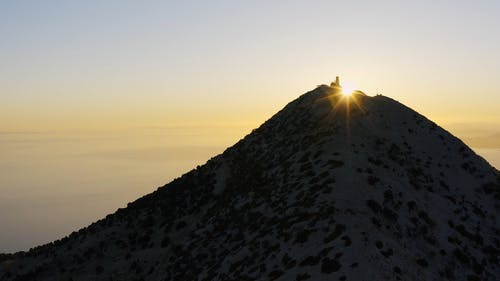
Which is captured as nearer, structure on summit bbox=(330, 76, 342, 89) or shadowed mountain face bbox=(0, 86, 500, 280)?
shadowed mountain face bbox=(0, 86, 500, 280)

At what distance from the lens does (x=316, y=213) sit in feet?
104

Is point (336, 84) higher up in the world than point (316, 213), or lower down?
higher up

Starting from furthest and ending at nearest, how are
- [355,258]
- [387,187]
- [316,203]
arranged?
[387,187] < [316,203] < [355,258]

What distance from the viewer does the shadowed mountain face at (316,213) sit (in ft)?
94.9

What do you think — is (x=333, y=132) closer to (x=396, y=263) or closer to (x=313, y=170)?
(x=313, y=170)

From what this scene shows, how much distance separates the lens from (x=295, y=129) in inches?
1983

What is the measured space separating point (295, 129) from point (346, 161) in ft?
42.7

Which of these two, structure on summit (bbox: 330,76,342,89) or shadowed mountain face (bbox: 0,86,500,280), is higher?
structure on summit (bbox: 330,76,342,89)

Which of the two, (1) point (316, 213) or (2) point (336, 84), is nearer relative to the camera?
(1) point (316, 213)

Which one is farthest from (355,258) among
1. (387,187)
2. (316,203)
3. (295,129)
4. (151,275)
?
(295,129)

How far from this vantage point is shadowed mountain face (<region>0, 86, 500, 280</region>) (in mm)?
28938

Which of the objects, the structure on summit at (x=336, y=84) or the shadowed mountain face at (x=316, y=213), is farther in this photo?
the structure on summit at (x=336, y=84)

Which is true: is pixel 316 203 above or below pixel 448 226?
above

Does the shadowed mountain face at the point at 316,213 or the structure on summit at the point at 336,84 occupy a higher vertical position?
the structure on summit at the point at 336,84
